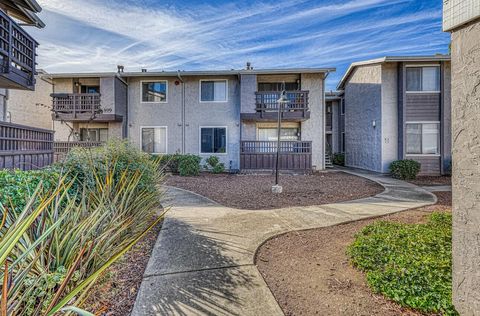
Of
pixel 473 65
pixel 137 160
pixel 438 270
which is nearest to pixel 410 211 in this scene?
pixel 438 270

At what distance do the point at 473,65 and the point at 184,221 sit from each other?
490 centimetres

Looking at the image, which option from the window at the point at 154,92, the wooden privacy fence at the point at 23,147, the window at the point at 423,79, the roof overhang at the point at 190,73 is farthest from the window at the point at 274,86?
the wooden privacy fence at the point at 23,147

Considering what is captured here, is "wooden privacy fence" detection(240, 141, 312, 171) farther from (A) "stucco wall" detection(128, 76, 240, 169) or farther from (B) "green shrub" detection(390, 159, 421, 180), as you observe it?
(B) "green shrub" detection(390, 159, 421, 180)

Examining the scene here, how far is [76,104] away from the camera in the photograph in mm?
15211

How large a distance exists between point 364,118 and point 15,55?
17.4 m

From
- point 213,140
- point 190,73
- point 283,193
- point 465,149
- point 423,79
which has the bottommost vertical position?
point 283,193

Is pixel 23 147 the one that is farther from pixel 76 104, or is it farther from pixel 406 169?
pixel 406 169

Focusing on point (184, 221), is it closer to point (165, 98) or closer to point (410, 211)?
point (410, 211)

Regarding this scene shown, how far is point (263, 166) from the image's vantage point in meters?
14.7

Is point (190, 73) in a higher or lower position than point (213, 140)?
higher

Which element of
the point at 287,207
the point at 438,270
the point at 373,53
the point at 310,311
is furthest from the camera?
the point at 373,53

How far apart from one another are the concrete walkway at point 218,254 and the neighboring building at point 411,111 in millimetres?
8406

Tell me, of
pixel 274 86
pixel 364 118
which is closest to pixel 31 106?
pixel 274 86

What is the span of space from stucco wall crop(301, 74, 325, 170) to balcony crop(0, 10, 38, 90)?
12876 millimetres
